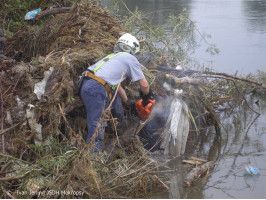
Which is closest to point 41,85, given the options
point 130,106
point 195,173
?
point 130,106

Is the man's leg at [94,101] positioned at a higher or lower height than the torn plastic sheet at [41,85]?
lower

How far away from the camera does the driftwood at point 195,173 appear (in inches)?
217

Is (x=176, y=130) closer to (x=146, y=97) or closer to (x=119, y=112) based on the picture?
(x=146, y=97)

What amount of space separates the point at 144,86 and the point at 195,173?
52.6 inches

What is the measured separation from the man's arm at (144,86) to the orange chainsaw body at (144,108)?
16cm

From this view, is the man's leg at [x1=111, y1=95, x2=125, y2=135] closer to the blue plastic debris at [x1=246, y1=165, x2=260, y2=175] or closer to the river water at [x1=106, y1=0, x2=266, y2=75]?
the blue plastic debris at [x1=246, y1=165, x2=260, y2=175]

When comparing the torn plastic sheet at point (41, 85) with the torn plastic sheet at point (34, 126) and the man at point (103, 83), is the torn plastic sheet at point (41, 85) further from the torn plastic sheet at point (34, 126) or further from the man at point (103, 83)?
the man at point (103, 83)

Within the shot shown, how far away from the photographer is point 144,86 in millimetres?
5996

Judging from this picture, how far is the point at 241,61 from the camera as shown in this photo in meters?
11.5

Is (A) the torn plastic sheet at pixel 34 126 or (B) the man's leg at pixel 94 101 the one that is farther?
(B) the man's leg at pixel 94 101

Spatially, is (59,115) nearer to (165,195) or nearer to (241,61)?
(165,195)

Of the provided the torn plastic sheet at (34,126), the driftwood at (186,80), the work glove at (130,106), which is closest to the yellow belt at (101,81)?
the work glove at (130,106)

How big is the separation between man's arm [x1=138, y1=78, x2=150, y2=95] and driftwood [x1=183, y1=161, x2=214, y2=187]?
124cm

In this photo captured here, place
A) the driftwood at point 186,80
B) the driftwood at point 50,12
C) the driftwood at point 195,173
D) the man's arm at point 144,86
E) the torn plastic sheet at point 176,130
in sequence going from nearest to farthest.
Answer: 1. the driftwood at point 195,173
2. the man's arm at point 144,86
3. the torn plastic sheet at point 176,130
4. the driftwood at point 186,80
5. the driftwood at point 50,12
